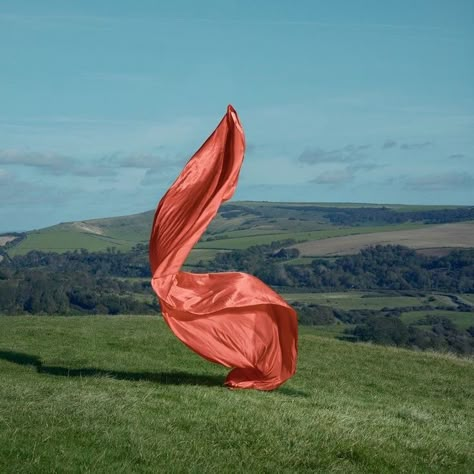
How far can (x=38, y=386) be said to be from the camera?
15.0m

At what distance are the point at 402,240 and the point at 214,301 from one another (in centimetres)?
9559

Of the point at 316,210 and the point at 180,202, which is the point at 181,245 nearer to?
the point at 180,202

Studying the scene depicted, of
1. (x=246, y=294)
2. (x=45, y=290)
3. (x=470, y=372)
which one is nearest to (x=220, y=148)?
(x=246, y=294)

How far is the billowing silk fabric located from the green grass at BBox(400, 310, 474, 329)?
51.5 m

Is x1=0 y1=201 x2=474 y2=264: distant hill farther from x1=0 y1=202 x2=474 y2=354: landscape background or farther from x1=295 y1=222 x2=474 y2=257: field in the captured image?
x1=0 y1=202 x2=474 y2=354: landscape background

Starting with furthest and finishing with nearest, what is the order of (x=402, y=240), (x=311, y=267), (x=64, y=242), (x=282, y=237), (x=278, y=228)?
(x=278, y=228), (x=64, y=242), (x=282, y=237), (x=402, y=240), (x=311, y=267)

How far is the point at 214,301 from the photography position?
17.3 m

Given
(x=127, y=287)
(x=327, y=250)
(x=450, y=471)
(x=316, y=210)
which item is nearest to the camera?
(x=450, y=471)

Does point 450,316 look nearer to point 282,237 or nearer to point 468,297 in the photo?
point 468,297

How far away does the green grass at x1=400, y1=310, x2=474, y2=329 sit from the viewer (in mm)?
69125

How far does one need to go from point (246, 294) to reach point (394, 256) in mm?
86967

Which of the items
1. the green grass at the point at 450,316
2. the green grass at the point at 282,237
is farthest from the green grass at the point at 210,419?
the green grass at the point at 282,237

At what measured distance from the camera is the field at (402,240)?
106 metres

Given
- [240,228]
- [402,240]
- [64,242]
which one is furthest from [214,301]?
[240,228]
